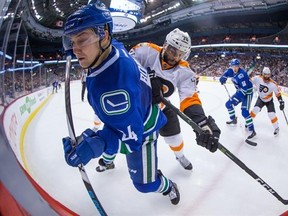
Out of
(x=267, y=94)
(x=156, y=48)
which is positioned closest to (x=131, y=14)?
(x=267, y=94)

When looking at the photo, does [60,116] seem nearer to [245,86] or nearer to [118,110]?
[245,86]

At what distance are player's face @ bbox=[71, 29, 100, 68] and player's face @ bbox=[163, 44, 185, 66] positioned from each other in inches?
38.4

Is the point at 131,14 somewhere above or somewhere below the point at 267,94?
above

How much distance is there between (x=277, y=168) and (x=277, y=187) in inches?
15.9

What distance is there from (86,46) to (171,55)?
1.06m

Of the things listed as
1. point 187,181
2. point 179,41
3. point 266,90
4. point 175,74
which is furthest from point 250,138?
point 179,41

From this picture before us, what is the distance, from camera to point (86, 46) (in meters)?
0.98

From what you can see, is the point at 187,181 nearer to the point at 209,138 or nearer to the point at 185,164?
the point at 185,164

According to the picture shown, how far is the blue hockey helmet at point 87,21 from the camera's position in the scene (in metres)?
0.95

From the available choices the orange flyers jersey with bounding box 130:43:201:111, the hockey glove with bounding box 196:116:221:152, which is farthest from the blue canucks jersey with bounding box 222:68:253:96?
the hockey glove with bounding box 196:116:221:152

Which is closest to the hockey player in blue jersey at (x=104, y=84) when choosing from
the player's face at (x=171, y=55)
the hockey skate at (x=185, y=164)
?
the player's face at (x=171, y=55)

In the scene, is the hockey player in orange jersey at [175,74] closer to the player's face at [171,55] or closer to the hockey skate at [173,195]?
the player's face at [171,55]

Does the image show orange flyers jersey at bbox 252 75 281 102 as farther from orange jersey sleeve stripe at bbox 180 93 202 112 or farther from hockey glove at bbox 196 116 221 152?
hockey glove at bbox 196 116 221 152

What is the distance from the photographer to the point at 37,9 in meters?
4.93
